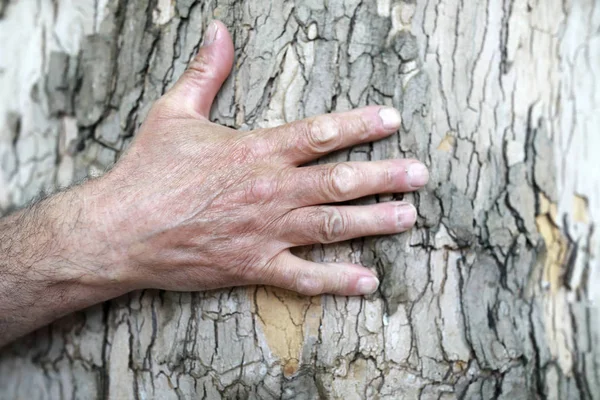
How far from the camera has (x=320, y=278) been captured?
107 centimetres

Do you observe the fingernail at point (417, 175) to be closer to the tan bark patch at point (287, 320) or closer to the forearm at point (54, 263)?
the tan bark patch at point (287, 320)

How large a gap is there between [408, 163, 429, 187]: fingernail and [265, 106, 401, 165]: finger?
10cm

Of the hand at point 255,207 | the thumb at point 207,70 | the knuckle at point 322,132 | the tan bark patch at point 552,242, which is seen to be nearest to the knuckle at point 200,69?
the thumb at point 207,70

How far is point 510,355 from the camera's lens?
1.11m

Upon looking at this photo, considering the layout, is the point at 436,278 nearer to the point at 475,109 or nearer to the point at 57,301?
the point at 475,109

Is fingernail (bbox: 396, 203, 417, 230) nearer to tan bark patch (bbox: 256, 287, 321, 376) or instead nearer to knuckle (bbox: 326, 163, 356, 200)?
knuckle (bbox: 326, 163, 356, 200)

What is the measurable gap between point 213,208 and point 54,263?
1.43 ft

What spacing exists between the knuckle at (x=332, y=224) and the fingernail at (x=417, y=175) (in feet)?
0.59

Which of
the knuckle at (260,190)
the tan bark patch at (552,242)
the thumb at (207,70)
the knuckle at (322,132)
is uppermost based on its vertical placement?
the thumb at (207,70)

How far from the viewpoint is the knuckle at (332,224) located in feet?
3.46

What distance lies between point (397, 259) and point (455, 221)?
0.16 meters


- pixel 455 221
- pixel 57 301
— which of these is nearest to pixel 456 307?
pixel 455 221

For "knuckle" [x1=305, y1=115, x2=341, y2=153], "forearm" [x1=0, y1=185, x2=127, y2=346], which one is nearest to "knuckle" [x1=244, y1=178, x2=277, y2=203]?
"knuckle" [x1=305, y1=115, x2=341, y2=153]

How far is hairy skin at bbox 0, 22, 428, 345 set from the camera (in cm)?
107
